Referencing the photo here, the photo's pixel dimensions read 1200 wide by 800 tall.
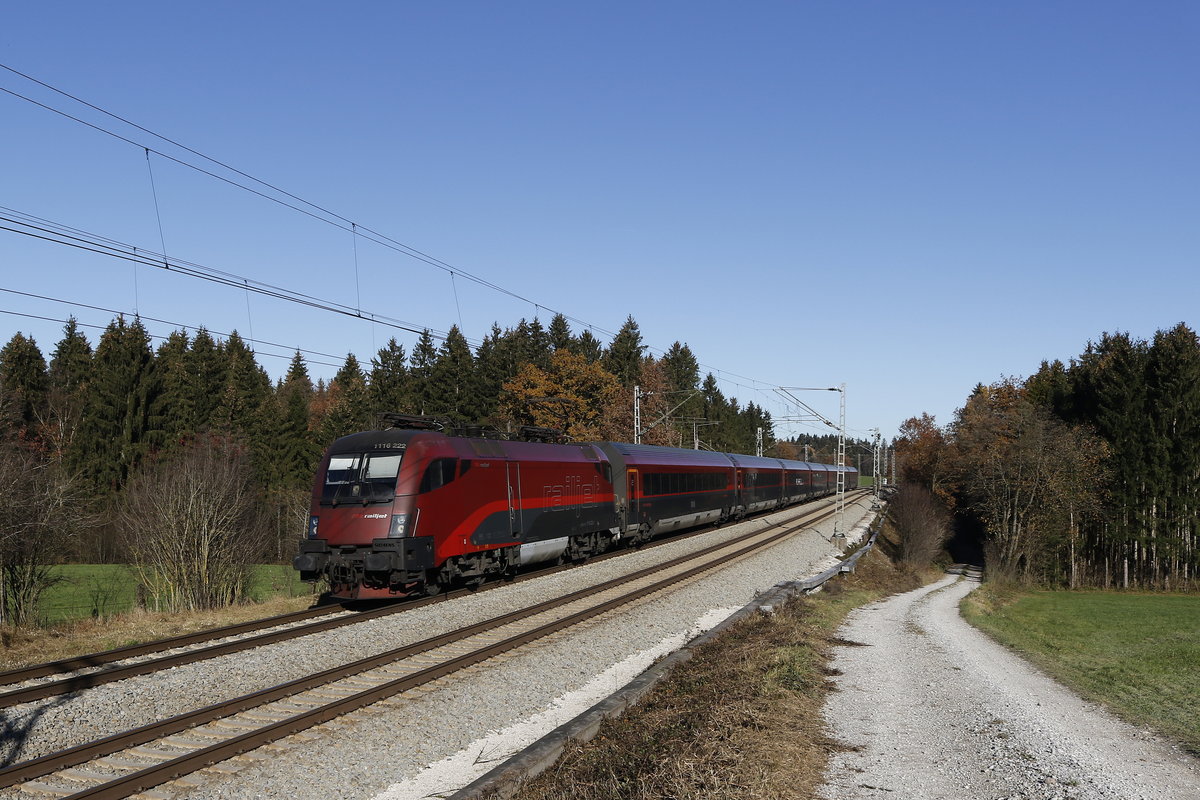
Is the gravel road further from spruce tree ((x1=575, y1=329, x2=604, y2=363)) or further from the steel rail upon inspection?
spruce tree ((x1=575, y1=329, x2=604, y2=363))

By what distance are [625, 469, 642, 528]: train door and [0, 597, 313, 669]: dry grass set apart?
1317 centimetres

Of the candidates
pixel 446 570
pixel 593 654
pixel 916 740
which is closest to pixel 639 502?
pixel 446 570

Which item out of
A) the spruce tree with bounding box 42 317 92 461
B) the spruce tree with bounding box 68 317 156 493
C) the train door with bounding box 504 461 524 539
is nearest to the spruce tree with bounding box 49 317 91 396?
the spruce tree with bounding box 42 317 92 461

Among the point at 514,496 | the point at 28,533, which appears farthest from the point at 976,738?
the point at 28,533

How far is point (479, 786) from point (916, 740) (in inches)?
203

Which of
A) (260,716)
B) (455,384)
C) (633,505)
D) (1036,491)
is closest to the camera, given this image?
(260,716)

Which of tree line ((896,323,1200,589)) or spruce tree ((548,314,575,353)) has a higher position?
spruce tree ((548,314,575,353))

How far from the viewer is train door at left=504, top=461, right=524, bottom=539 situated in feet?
67.4

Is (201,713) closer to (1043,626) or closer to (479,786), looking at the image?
(479,786)

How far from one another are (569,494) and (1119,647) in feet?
46.8

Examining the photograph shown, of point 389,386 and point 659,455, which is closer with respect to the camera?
point 659,455

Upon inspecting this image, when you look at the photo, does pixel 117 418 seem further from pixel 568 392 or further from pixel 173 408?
pixel 568 392

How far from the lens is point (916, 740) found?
9273mm

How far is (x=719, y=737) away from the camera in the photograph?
332 inches
